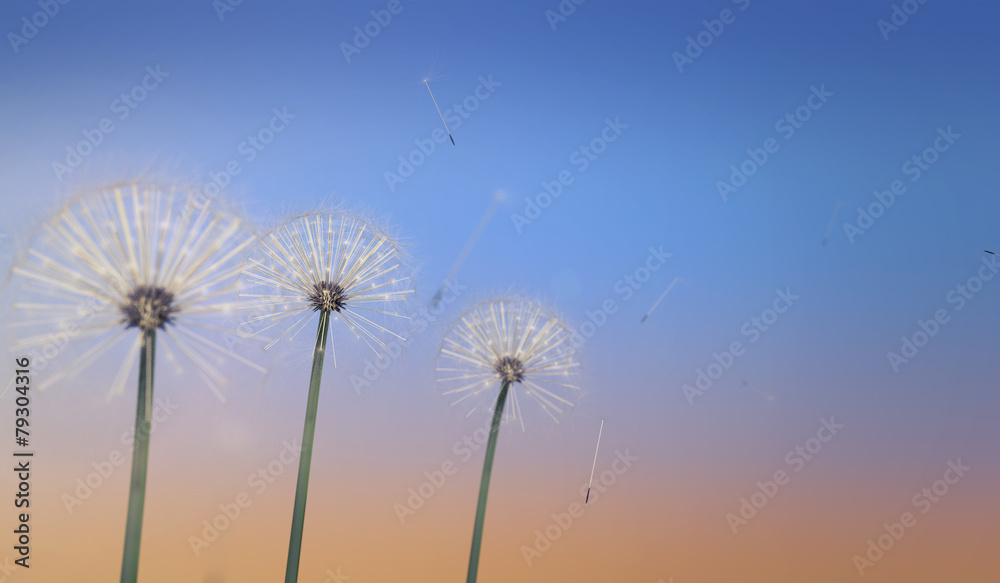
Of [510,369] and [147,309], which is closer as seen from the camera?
[147,309]

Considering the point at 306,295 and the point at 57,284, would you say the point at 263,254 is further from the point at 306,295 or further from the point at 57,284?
the point at 57,284

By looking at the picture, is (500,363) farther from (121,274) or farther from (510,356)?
(121,274)

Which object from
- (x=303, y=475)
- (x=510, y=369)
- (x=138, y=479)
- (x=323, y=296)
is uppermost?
(x=323, y=296)

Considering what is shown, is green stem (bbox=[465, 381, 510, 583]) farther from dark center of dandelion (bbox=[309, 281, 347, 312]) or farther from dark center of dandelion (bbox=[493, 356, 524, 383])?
dark center of dandelion (bbox=[309, 281, 347, 312])

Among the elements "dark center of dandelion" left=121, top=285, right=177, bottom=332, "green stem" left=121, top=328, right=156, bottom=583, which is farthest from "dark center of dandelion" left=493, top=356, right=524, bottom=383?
"green stem" left=121, top=328, right=156, bottom=583

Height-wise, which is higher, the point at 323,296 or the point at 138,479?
the point at 323,296

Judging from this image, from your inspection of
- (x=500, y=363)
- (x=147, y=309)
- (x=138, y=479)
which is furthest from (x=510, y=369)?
(x=138, y=479)

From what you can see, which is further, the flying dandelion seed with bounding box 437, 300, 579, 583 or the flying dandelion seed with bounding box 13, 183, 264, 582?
the flying dandelion seed with bounding box 437, 300, 579, 583
